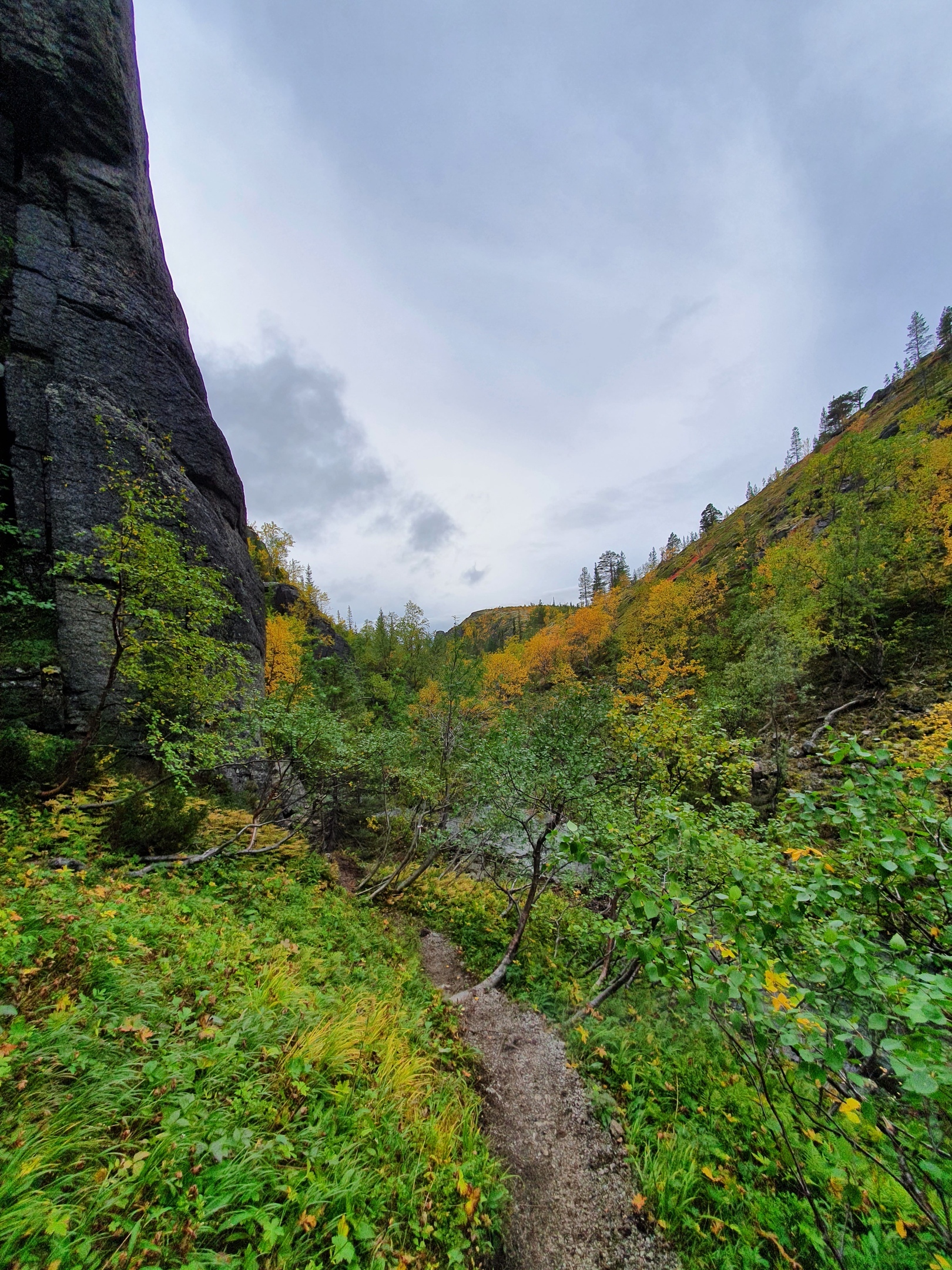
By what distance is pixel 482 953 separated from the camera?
10109 mm

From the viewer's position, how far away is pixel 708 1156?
522 cm

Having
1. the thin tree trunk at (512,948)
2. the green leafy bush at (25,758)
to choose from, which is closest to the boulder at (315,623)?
the green leafy bush at (25,758)

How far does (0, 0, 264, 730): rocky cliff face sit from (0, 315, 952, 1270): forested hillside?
1479 mm

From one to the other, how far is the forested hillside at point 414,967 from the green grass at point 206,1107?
0.03 m

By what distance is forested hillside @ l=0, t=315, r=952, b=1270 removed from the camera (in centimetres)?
282

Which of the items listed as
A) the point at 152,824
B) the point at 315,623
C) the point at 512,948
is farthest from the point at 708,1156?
the point at 315,623

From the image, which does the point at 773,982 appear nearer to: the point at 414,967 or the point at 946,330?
the point at 414,967

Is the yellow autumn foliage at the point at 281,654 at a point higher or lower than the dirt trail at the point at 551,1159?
higher

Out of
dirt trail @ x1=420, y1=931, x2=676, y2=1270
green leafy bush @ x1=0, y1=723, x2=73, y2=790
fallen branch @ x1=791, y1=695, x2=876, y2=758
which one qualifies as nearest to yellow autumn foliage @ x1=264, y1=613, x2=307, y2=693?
green leafy bush @ x1=0, y1=723, x2=73, y2=790

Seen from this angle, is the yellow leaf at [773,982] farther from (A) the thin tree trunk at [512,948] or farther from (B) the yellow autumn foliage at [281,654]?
(B) the yellow autumn foliage at [281,654]

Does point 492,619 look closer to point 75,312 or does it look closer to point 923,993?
point 75,312

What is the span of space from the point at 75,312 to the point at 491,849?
2233 cm

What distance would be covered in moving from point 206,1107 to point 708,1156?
609 centimetres

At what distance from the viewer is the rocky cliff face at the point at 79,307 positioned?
1206cm
